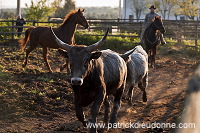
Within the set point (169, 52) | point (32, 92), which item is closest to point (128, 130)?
point (32, 92)

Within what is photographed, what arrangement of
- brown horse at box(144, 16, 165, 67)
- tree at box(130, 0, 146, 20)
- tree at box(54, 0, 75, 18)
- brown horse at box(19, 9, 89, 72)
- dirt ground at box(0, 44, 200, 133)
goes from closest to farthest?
dirt ground at box(0, 44, 200, 133)
brown horse at box(19, 9, 89, 72)
brown horse at box(144, 16, 165, 67)
tree at box(54, 0, 75, 18)
tree at box(130, 0, 146, 20)

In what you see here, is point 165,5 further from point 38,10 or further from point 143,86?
point 143,86

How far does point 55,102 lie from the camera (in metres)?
8.10

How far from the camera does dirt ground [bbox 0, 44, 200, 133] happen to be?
6.45 m

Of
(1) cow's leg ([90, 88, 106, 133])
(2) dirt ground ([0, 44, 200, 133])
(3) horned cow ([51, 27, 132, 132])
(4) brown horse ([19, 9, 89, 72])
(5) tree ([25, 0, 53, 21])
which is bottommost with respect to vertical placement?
(2) dirt ground ([0, 44, 200, 133])

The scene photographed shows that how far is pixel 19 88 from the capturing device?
349 inches

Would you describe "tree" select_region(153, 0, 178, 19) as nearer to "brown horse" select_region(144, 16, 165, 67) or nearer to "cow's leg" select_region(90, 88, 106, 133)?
"brown horse" select_region(144, 16, 165, 67)

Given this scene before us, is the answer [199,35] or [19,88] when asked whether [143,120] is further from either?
[199,35]

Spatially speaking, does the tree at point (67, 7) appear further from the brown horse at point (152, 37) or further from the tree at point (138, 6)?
the brown horse at point (152, 37)

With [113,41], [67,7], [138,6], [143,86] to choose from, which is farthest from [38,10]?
[143,86]

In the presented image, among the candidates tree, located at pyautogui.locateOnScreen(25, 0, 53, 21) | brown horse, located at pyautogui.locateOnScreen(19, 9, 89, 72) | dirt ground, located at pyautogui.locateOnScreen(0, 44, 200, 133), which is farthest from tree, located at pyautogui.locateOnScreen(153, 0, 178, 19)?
dirt ground, located at pyautogui.locateOnScreen(0, 44, 200, 133)

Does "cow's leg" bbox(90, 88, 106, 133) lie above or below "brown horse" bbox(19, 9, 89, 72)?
below

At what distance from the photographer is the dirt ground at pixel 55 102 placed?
21.2 feet

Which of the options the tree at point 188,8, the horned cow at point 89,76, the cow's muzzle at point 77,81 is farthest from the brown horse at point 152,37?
the tree at point 188,8
